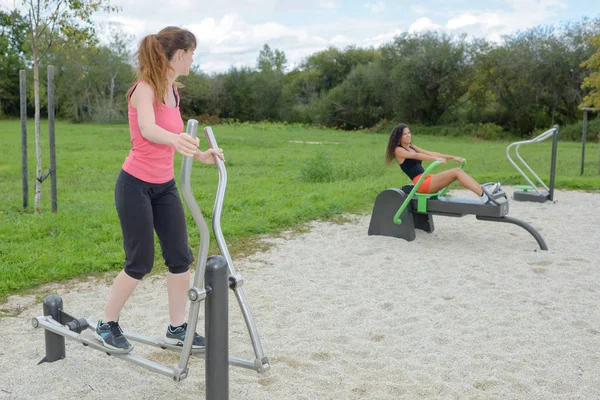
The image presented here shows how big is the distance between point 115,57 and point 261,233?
33156 millimetres

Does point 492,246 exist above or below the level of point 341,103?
below

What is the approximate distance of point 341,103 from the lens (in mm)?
35531

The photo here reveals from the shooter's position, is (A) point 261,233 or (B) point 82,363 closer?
(B) point 82,363

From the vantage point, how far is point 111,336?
2.91 metres

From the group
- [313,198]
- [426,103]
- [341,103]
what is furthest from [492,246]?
[341,103]

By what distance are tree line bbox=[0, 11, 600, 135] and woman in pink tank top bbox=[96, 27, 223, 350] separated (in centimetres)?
1616

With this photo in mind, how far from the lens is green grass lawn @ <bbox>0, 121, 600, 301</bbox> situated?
5.13m

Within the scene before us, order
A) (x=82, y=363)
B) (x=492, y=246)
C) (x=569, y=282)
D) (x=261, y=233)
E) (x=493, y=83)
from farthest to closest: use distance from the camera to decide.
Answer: (x=493, y=83), (x=261, y=233), (x=492, y=246), (x=569, y=282), (x=82, y=363)

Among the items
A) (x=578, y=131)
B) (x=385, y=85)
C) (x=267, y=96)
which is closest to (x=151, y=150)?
(x=578, y=131)

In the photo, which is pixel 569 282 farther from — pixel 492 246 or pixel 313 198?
pixel 313 198

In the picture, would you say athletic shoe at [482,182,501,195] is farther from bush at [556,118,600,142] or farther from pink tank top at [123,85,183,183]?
bush at [556,118,600,142]

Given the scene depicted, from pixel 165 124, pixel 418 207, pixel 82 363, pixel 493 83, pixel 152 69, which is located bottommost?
pixel 82 363

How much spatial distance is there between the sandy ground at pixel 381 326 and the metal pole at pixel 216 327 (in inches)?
16.8

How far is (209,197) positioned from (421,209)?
131 inches
